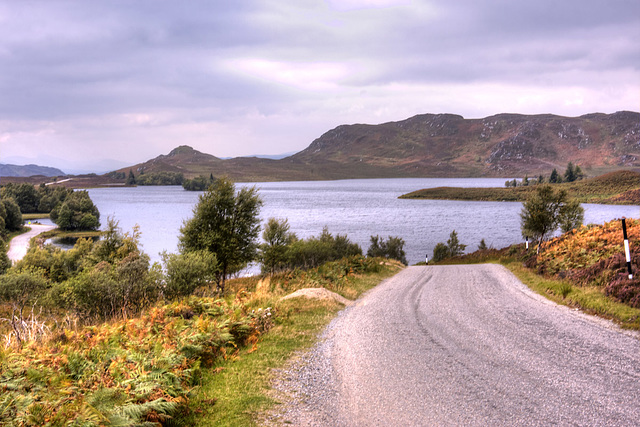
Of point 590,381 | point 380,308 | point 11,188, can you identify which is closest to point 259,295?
point 380,308

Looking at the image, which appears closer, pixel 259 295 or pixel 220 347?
pixel 220 347

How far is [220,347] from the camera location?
873 centimetres

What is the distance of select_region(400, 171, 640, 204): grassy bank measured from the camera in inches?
5481

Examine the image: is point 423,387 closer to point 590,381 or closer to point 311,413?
point 311,413

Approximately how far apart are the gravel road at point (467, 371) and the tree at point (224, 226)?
18.7m

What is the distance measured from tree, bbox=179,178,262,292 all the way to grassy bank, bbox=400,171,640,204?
428ft

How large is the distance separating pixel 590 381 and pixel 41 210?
175563 millimetres

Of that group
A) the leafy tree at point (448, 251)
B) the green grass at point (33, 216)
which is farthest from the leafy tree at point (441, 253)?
the green grass at point (33, 216)

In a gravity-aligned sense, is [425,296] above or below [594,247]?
below

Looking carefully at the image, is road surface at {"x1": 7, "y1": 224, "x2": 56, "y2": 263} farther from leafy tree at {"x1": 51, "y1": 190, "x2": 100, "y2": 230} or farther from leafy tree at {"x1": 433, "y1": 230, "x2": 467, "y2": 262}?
leafy tree at {"x1": 433, "y1": 230, "x2": 467, "y2": 262}

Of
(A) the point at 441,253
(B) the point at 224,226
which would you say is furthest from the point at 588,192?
(B) the point at 224,226

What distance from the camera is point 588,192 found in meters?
155

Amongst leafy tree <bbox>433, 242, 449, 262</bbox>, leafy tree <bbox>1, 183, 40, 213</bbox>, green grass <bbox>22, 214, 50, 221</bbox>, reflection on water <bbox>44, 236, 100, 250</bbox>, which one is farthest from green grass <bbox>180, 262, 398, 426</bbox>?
leafy tree <bbox>1, 183, 40, 213</bbox>

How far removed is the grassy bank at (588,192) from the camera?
139225mm
